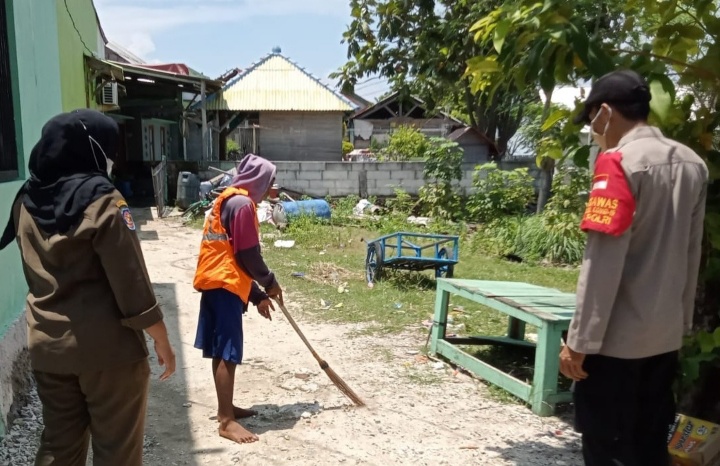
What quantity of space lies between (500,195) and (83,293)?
1072cm

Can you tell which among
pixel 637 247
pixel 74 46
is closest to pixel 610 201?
pixel 637 247

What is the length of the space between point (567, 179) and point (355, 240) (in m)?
3.72

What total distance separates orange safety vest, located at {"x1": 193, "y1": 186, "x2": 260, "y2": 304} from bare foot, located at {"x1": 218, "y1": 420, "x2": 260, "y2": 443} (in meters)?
0.73

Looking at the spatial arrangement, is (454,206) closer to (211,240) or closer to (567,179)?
(567,179)

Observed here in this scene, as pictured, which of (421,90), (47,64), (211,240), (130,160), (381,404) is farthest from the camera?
(130,160)

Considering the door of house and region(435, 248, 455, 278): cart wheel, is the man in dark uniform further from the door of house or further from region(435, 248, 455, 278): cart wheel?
the door of house

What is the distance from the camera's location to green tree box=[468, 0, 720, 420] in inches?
104

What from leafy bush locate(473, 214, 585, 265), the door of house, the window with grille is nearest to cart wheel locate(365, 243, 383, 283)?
leafy bush locate(473, 214, 585, 265)

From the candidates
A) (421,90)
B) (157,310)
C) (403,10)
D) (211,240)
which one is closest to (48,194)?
(157,310)

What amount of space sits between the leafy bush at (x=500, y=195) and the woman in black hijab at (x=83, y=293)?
10284 millimetres

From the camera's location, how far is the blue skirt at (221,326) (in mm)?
3613

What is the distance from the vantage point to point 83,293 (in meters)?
2.22

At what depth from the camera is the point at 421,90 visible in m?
9.08

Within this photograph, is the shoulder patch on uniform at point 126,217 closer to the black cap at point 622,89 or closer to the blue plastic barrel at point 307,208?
the black cap at point 622,89
